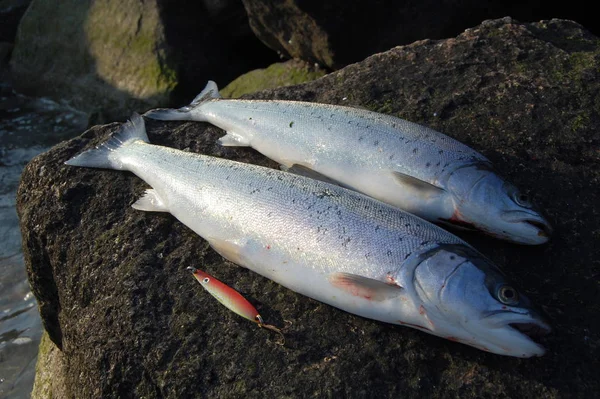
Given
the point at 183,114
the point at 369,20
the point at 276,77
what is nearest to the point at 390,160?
the point at 183,114

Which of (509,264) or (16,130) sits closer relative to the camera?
(509,264)

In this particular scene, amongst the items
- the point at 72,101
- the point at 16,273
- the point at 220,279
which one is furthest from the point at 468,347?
the point at 72,101

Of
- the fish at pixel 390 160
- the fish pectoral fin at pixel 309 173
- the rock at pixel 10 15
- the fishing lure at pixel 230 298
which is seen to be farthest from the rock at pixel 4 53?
the fishing lure at pixel 230 298

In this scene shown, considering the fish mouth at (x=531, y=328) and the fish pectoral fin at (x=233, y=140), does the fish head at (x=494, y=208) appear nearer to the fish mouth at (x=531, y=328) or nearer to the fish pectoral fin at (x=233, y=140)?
the fish mouth at (x=531, y=328)

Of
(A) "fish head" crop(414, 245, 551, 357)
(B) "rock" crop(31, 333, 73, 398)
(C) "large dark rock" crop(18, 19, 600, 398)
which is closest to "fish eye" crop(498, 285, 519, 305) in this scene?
(A) "fish head" crop(414, 245, 551, 357)

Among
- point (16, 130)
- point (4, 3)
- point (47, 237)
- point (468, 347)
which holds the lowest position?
point (16, 130)

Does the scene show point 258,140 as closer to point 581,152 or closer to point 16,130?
point 581,152

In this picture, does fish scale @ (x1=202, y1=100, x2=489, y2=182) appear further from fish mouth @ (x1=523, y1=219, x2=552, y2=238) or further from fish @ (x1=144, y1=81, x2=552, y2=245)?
fish mouth @ (x1=523, y1=219, x2=552, y2=238)
